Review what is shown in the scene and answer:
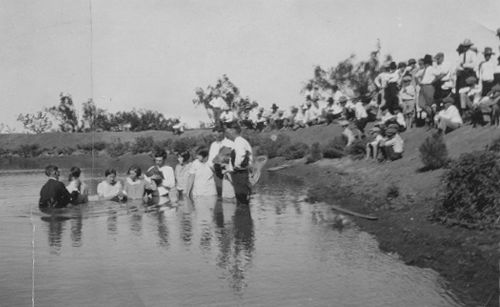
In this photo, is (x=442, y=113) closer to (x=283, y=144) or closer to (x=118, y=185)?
(x=118, y=185)

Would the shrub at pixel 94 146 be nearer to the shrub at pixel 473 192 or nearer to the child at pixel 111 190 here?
the child at pixel 111 190

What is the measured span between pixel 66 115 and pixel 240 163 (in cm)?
5076

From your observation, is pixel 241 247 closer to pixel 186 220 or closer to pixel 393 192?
pixel 186 220

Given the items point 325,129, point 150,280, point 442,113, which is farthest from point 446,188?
point 325,129

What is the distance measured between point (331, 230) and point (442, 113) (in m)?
7.55

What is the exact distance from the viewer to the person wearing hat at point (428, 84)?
18.3m

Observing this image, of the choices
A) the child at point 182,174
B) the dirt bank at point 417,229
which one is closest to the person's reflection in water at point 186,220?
the child at point 182,174

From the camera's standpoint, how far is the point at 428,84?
727 inches

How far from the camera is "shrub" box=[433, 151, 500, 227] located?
9195mm

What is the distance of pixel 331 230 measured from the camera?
37.2ft

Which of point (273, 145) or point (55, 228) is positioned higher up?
point (273, 145)

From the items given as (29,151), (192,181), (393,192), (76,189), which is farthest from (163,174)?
(29,151)

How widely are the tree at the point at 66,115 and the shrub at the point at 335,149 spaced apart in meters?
40.9

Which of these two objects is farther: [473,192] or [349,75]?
[349,75]
